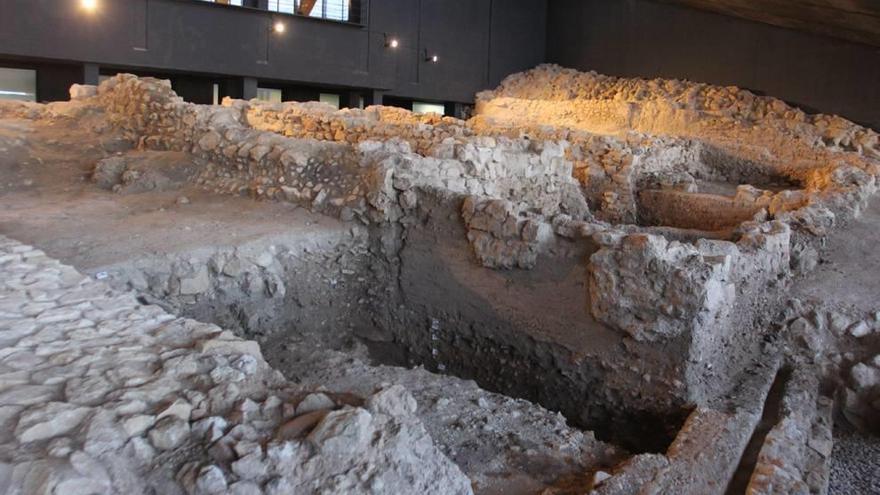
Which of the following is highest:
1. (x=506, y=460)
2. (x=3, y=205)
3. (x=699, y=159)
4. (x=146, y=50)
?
(x=146, y=50)

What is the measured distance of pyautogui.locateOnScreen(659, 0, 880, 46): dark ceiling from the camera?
8.07 metres

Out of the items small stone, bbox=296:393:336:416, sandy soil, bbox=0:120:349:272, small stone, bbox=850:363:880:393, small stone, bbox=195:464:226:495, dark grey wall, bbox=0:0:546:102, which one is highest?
dark grey wall, bbox=0:0:546:102

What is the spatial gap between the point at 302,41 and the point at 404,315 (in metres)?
9.81

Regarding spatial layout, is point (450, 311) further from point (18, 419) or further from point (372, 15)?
point (372, 15)

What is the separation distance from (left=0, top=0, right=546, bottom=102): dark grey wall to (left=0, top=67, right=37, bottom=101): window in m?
0.72

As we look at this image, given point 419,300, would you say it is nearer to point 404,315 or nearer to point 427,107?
point 404,315

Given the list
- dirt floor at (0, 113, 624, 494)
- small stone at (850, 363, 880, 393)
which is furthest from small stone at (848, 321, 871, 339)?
dirt floor at (0, 113, 624, 494)

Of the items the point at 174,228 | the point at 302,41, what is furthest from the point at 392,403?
the point at 302,41

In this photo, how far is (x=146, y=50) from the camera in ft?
39.3

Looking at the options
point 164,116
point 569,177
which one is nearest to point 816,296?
point 569,177

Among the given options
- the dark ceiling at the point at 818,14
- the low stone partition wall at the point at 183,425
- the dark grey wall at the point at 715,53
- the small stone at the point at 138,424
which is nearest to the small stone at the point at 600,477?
the low stone partition wall at the point at 183,425

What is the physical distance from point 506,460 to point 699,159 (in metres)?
8.39

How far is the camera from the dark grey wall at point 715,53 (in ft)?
38.3

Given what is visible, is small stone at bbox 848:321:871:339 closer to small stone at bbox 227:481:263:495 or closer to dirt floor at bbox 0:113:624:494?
dirt floor at bbox 0:113:624:494
